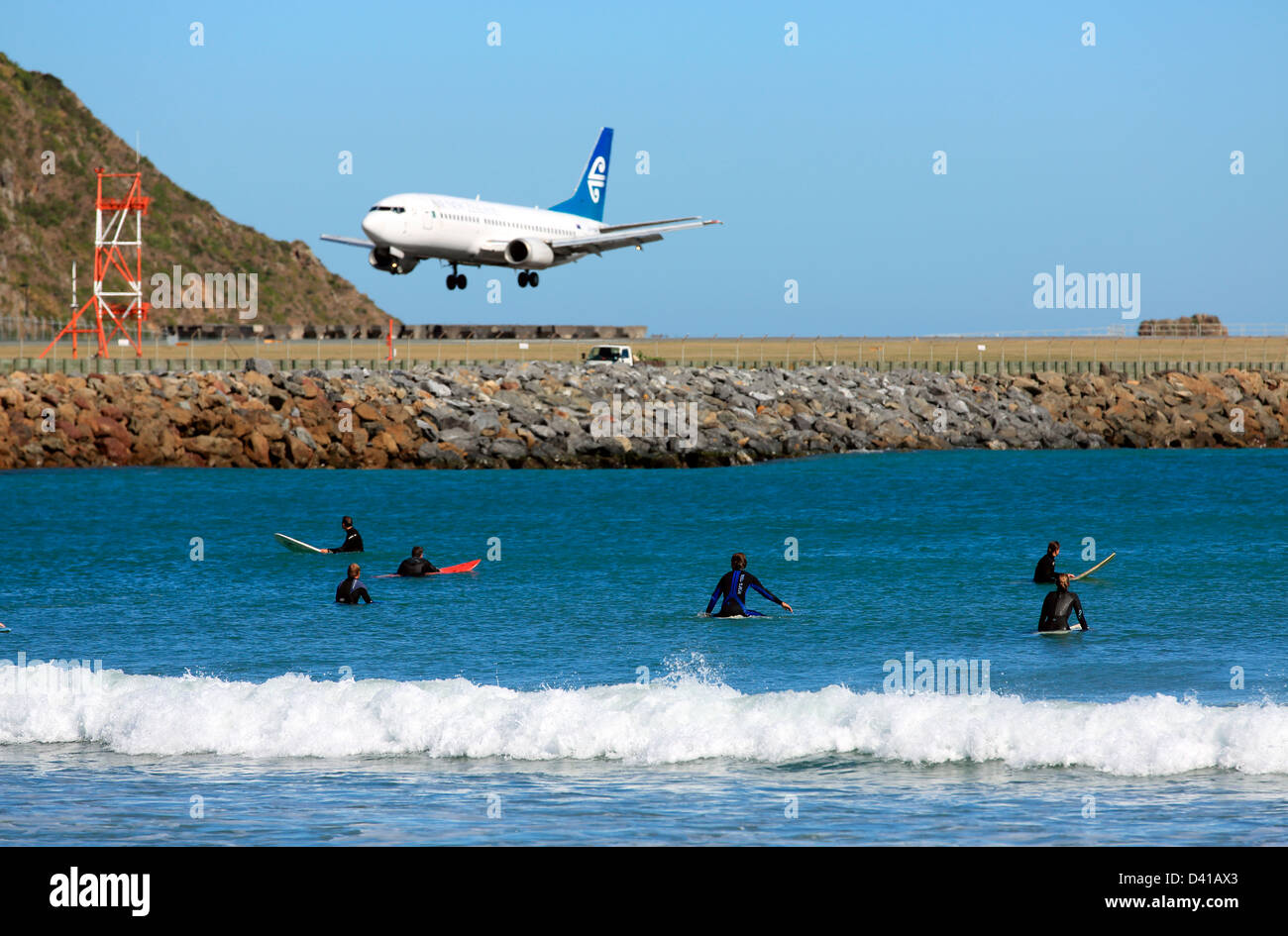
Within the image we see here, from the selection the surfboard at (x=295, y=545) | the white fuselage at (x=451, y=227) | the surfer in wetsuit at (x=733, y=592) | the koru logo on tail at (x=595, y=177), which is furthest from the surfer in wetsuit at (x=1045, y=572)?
the koru logo on tail at (x=595, y=177)

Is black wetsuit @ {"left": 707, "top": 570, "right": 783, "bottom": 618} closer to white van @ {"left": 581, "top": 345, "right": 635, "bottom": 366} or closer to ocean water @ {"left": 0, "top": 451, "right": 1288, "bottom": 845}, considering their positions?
ocean water @ {"left": 0, "top": 451, "right": 1288, "bottom": 845}

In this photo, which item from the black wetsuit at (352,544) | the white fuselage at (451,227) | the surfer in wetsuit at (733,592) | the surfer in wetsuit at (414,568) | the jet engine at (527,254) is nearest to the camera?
the surfer in wetsuit at (733,592)

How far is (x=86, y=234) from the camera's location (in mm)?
162750

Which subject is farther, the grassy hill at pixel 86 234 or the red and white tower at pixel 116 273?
the grassy hill at pixel 86 234

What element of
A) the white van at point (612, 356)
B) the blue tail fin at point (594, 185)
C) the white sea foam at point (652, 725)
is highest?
the blue tail fin at point (594, 185)

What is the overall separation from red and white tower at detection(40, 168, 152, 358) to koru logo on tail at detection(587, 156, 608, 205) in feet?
104

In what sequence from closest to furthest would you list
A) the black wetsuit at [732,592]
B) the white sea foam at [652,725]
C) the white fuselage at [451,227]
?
the white sea foam at [652,725]
the black wetsuit at [732,592]
the white fuselage at [451,227]

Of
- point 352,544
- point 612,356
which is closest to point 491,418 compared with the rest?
point 612,356

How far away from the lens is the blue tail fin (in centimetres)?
10662

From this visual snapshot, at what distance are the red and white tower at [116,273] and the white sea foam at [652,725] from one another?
6836cm

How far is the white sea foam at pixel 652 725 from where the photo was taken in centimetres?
1777

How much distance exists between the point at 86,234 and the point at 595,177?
8011cm

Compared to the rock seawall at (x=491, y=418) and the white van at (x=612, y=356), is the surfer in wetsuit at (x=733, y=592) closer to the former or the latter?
the rock seawall at (x=491, y=418)

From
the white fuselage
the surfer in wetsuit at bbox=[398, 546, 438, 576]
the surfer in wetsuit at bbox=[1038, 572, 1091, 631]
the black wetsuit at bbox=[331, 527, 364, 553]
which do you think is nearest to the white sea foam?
the surfer in wetsuit at bbox=[1038, 572, 1091, 631]
